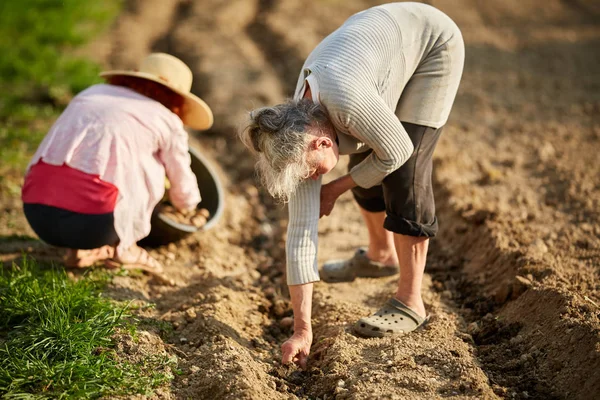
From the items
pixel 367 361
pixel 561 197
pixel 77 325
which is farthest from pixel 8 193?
pixel 561 197

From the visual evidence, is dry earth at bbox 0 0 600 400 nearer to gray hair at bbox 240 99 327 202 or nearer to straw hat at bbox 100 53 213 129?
straw hat at bbox 100 53 213 129

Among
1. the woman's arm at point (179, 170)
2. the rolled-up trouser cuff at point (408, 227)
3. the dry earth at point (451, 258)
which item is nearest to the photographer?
the dry earth at point (451, 258)

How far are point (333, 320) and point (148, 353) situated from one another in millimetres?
877

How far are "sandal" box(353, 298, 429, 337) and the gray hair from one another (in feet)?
2.47

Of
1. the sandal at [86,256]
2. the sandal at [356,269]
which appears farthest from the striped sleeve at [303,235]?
the sandal at [86,256]

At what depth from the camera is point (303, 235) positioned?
2867 mm

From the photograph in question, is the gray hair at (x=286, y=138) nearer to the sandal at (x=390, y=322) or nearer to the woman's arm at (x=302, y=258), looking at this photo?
the woman's arm at (x=302, y=258)

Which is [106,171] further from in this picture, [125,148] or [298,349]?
[298,349]

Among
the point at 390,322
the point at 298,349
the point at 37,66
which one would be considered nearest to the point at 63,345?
the point at 298,349

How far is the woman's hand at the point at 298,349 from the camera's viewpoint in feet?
9.39

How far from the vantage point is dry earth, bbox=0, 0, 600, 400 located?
2.72 metres

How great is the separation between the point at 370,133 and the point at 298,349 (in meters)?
0.96

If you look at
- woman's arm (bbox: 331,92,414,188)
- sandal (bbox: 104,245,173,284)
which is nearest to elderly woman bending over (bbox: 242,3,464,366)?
woman's arm (bbox: 331,92,414,188)

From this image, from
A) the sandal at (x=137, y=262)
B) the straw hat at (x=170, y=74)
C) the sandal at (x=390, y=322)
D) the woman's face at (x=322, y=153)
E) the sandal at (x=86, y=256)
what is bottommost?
the sandal at (x=137, y=262)
